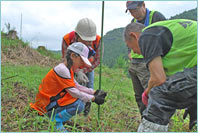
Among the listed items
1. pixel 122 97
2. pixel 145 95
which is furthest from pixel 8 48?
pixel 145 95

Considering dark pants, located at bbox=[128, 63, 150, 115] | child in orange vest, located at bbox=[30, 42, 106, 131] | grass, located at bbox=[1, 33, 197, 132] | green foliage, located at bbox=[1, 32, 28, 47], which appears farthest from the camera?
green foliage, located at bbox=[1, 32, 28, 47]

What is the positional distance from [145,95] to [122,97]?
8.56ft

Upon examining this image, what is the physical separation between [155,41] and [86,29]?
135cm

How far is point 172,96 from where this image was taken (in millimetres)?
1220

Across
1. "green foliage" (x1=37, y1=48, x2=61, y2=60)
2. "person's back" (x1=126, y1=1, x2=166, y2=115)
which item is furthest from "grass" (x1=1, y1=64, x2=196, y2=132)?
"green foliage" (x1=37, y1=48, x2=61, y2=60)

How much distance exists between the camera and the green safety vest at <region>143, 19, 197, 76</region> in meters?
1.23

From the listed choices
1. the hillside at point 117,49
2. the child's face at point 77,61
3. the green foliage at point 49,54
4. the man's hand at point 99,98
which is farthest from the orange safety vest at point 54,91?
the green foliage at point 49,54

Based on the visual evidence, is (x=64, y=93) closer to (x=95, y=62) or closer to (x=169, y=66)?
(x=95, y=62)

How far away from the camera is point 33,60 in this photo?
639 cm

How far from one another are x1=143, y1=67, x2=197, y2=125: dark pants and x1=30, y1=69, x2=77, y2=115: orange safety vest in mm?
974

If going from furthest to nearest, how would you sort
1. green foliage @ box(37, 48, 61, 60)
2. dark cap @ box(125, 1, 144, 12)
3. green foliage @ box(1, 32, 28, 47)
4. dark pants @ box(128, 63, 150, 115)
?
green foliage @ box(37, 48, 61, 60) → green foliage @ box(1, 32, 28, 47) → dark pants @ box(128, 63, 150, 115) → dark cap @ box(125, 1, 144, 12)

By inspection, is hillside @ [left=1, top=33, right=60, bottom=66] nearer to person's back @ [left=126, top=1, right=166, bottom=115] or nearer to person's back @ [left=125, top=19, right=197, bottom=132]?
person's back @ [left=126, top=1, right=166, bottom=115]

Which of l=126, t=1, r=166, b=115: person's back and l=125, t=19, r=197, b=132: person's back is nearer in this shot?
l=125, t=19, r=197, b=132: person's back

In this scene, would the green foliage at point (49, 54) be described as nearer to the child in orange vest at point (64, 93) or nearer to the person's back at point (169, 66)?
the child in orange vest at point (64, 93)
